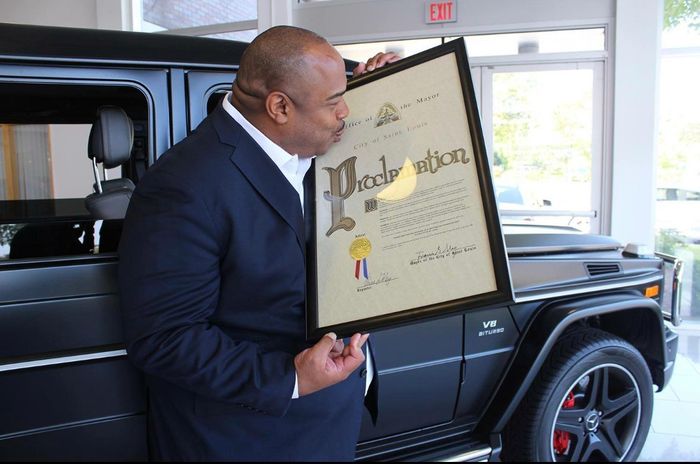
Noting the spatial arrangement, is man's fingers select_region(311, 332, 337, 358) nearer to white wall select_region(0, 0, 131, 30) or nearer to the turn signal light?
the turn signal light

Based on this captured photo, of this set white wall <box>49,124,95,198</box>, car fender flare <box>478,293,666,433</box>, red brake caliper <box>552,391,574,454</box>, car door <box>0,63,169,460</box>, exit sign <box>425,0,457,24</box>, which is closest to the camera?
car door <box>0,63,169,460</box>

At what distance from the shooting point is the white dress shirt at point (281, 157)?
1.44 metres

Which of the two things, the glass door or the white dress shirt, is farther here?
the glass door

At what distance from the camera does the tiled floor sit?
3.45 m

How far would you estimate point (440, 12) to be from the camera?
7379mm

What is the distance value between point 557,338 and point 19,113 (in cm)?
245

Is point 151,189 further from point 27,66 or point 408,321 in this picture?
point 27,66

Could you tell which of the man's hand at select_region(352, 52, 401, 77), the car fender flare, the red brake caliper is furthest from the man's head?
the red brake caliper

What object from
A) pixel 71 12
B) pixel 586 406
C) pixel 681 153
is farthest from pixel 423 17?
pixel 586 406

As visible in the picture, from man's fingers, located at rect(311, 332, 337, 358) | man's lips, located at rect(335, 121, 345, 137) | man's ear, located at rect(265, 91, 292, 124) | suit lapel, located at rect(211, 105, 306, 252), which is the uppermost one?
man's ear, located at rect(265, 91, 292, 124)

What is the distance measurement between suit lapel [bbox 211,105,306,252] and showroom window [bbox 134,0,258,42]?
752 centimetres

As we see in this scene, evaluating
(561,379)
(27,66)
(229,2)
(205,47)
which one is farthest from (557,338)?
(229,2)

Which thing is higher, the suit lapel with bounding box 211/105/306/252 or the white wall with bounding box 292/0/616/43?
the white wall with bounding box 292/0/616/43

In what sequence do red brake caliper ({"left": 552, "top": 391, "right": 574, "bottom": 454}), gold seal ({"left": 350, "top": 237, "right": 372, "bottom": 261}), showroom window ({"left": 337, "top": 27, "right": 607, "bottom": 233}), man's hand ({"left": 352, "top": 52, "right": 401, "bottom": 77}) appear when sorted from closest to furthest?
gold seal ({"left": 350, "top": 237, "right": 372, "bottom": 261}) < man's hand ({"left": 352, "top": 52, "right": 401, "bottom": 77}) < red brake caliper ({"left": 552, "top": 391, "right": 574, "bottom": 454}) < showroom window ({"left": 337, "top": 27, "right": 607, "bottom": 233})
